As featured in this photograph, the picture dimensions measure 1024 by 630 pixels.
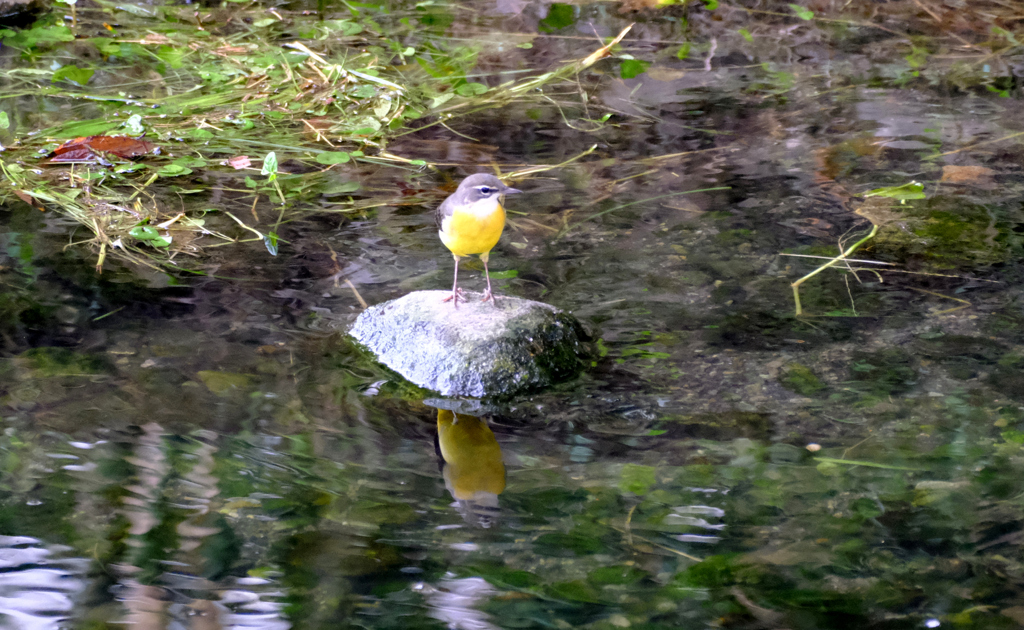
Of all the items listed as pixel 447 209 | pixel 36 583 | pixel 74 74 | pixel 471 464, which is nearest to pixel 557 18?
pixel 74 74

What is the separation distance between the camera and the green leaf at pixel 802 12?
7.06 meters

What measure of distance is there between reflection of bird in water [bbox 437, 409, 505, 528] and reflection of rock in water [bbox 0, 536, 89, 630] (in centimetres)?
115

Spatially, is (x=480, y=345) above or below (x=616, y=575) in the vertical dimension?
above

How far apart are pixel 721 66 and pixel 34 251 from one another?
15.1ft

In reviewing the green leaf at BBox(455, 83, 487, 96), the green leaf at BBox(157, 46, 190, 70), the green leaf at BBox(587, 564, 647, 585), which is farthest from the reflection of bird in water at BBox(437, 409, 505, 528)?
the green leaf at BBox(157, 46, 190, 70)

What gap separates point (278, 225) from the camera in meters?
4.61

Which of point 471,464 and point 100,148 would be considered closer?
point 471,464

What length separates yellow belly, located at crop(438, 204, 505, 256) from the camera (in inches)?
132

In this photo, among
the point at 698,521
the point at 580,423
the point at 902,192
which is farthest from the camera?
the point at 902,192

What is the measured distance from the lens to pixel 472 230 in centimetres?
338

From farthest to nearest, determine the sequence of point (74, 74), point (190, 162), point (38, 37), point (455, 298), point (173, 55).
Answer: point (38, 37), point (173, 55), point (74, 74), point (190, 162), point (455, 298)

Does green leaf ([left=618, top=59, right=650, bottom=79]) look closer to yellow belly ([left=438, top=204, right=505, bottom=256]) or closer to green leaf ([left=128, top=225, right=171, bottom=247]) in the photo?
yellow belly ([left=438, top=204, right=505, bottom=256])

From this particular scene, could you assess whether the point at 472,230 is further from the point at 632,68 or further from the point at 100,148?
the point at 632,68

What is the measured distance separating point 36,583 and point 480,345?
1.66m
